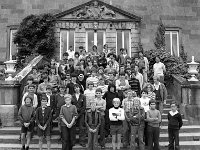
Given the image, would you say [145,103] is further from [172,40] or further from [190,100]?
[172,40]

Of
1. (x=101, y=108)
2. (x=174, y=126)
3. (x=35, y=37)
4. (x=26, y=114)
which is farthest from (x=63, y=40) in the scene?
(x=174, y=126)

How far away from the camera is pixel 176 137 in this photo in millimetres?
8000

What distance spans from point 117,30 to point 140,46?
6.86 ft

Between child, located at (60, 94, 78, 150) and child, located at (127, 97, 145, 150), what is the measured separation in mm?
1832

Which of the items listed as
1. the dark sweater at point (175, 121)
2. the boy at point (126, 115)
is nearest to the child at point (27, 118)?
the boy at point (126, 115)

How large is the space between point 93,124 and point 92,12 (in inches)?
462

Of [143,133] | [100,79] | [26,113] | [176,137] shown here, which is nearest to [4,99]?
[26,113]

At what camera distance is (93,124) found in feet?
25.8

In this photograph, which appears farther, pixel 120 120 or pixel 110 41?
pixel 110 41

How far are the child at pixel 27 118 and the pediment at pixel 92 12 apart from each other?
10867 mm

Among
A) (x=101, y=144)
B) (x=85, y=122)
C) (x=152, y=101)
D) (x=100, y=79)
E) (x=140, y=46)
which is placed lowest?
(x=101, y=144)

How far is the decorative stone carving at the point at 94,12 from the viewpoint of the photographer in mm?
17781

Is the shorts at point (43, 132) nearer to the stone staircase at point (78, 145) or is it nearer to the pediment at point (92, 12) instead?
the stone staircase at point (78, 145)

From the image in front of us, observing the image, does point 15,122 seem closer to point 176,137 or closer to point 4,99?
point 4,99
